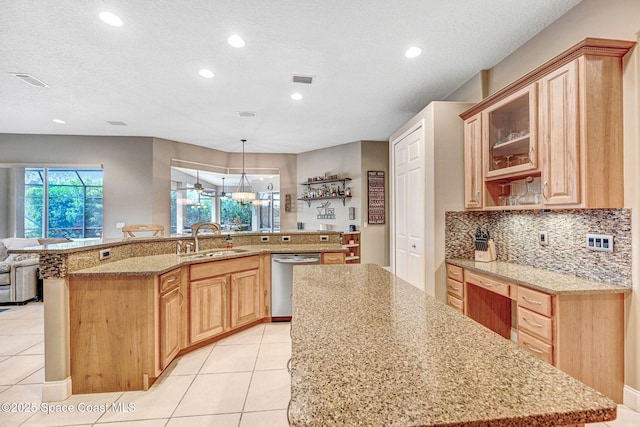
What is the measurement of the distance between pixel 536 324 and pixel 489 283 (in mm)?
501

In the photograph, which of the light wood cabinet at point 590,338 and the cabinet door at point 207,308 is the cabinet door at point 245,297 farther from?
the light wood cabinet at point 590,338

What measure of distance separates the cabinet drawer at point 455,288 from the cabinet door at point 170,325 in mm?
2656

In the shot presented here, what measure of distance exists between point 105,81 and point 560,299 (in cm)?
475

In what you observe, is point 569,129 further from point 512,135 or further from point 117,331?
point 117,331

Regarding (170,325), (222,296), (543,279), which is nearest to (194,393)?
(170,325)

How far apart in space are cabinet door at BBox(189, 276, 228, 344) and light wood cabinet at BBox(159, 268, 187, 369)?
0.29 feet

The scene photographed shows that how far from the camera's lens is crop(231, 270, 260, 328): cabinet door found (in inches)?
123

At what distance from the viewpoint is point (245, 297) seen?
3.26 m

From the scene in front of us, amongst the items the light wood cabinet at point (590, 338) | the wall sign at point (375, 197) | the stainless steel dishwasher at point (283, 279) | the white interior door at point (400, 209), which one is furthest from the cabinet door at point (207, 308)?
the wall sign at point (375, 197)

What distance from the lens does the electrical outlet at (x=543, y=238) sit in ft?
8.19

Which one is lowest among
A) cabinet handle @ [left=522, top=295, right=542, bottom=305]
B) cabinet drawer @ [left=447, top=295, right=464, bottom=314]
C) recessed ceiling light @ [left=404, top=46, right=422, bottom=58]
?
cabinet drawer @ [left=447, top=295, right=464, bottom=314]

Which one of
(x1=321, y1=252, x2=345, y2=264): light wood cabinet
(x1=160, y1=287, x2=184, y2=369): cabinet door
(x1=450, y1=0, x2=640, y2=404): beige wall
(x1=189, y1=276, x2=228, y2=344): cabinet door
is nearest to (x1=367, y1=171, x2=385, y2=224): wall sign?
(x1=321, y1=252, x2=345, y2=264): light wood cabinet

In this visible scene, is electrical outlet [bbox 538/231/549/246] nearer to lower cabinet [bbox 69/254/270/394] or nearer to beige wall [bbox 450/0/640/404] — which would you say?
beige wall [bbox 450/0/640/404]

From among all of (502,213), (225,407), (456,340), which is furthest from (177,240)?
(502,213)
